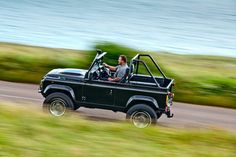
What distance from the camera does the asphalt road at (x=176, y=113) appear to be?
52.5 ft

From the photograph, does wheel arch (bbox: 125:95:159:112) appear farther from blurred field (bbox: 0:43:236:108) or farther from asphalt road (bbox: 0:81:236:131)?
blurred field (bbox: 0:43:236:108)

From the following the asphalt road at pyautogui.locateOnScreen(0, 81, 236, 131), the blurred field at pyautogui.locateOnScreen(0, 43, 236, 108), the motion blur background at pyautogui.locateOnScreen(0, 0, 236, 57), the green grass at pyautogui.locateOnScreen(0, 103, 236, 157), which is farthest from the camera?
the motion blur background at pyautogui.locateOnScreen(0, 0, 236, 57)

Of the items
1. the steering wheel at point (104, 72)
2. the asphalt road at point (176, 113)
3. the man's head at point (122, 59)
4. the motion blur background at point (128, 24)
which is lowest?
the asphalt road at point (176, 113)

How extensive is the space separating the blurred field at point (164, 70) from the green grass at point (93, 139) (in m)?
11.5

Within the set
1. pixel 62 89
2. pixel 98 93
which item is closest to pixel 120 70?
pixel 98 93

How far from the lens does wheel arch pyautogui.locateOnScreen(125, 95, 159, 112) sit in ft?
47.6

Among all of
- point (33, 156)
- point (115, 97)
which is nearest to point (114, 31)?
point (115, 97)

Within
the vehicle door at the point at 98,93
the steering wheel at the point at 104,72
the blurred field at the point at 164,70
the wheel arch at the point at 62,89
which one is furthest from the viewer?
the blurred field at the point at 164,70

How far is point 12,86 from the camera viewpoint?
20.2 m

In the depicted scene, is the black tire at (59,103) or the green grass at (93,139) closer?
the green grass at (93,139)

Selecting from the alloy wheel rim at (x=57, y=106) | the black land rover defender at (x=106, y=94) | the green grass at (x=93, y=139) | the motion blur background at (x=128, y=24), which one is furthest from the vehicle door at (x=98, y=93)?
the motion blur background at (x=128, y=24)

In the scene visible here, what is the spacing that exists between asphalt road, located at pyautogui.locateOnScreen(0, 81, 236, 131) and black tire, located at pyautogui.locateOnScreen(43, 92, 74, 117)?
430 mm

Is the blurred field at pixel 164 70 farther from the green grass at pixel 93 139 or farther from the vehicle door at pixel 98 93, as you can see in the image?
the green grass at pixel 93 139

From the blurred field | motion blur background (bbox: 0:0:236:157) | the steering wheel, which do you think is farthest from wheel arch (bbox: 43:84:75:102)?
the blurred field
